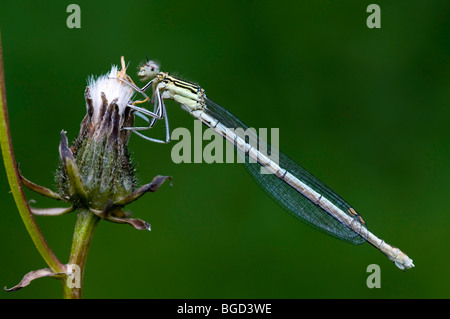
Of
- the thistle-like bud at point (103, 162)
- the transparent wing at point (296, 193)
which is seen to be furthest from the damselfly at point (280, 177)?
the thistle-like bud at point (103, 162)

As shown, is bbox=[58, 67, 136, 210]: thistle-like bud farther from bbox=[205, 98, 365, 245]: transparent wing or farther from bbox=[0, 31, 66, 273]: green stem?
bbox=[205, 98, 365, 245]: transparent wing

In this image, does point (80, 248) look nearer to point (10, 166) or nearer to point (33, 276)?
point (33, 276)

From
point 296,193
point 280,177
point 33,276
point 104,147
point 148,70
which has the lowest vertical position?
point 33,276

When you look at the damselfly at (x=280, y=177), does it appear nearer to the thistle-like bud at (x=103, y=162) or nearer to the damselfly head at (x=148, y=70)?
the damselfly head at (x=148, y=70)

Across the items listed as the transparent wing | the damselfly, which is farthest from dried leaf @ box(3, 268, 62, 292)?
the transparent wing

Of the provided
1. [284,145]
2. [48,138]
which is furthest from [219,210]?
[48,138]

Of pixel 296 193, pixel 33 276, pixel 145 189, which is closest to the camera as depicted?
pixel 33 276

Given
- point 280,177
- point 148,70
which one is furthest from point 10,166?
point 280,177
